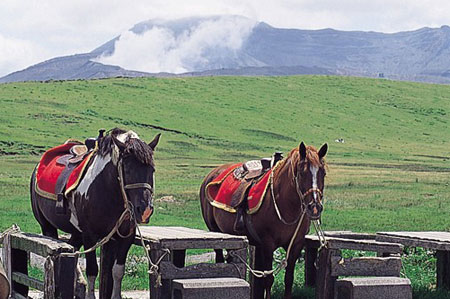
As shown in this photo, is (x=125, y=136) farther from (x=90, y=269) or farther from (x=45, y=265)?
(x=45, y=265)

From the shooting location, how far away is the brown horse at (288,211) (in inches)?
388

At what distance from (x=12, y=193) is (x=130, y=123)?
47.7m

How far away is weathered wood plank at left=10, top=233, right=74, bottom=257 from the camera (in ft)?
27.3

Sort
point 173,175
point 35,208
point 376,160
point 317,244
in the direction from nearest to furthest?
point 317,244
point 35,208
point 173,175
point 376,160

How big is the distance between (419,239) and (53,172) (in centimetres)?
474

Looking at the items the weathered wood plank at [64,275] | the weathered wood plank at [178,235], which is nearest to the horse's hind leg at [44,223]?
the weathered wood plank at [178,235]

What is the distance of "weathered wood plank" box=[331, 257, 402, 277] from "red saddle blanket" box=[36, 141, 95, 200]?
3.08m

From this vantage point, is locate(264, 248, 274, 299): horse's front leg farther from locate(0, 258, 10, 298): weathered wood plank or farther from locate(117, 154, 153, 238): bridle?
locate(0, 258, 10, 298): weathered wood plank

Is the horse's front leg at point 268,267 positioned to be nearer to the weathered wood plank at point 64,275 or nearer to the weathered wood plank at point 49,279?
the weathered wood plank at point 64,275

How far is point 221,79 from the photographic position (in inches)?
4503

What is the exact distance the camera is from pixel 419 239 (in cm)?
1163

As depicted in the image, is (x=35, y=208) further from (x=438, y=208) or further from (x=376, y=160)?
(x=376, y=160)

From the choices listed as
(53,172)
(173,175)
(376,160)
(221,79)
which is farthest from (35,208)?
(221,79)

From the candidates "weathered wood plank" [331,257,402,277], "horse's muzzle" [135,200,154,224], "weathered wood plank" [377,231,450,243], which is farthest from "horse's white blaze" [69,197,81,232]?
"weathered wood plank" [377,231,450,243]
